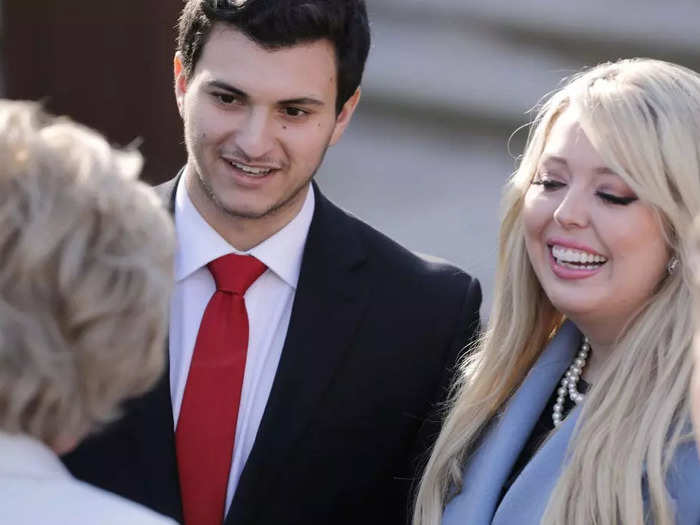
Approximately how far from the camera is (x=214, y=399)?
248cm

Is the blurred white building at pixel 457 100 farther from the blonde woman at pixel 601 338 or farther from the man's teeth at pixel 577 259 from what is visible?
the man's teeth at pixel 577 259

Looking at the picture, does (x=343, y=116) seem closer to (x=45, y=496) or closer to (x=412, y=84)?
(x=45, y=496)

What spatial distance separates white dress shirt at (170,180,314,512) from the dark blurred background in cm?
207

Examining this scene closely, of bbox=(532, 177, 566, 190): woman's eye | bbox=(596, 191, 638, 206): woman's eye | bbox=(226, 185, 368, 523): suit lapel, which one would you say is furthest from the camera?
Result: bbox=(226, 185, 368, 523): suit lapel

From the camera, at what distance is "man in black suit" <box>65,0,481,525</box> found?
2.50 m

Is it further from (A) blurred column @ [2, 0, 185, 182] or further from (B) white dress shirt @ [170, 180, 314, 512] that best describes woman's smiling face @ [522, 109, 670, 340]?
(A) blurred column @ [2, 0, 185, 182]

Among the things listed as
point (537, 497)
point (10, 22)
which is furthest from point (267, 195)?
point (10, 22)

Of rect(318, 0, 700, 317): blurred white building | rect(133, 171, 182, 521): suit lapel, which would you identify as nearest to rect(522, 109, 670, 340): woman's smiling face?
rect(133, 171, 182, 521): suit lapel

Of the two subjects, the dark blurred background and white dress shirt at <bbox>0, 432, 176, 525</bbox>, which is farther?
the dark blurred background

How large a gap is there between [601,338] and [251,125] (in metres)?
0.85

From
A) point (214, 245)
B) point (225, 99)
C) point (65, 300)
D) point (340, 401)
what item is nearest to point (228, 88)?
point (225, 99)

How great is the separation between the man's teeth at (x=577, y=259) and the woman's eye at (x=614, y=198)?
105mm

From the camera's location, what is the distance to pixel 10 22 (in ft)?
16.3

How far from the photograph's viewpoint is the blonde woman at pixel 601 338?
2127 millimetres
